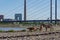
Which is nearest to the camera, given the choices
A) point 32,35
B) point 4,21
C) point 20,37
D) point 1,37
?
point 1,37

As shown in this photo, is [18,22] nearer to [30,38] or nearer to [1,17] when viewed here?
[1,17]

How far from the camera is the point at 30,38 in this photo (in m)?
10.8

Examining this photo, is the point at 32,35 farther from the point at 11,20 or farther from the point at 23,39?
the point at 11,20

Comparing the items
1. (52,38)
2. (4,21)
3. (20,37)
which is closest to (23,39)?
(20,37)

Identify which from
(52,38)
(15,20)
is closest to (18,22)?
(15,20)

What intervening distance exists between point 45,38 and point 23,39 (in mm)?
1396

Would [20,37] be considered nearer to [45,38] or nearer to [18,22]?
[45,38]

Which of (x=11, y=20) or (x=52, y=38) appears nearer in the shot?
(x=52, y=38)

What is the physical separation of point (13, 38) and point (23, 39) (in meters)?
0.49

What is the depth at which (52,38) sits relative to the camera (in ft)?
37.7

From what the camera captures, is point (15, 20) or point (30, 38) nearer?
point (30, 38)

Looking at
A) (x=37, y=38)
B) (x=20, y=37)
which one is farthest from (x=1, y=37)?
(x=37, y=38)

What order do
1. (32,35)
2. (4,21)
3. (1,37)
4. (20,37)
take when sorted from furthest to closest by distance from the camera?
(4,21)
(32,35)
(20,37)
(1,37)

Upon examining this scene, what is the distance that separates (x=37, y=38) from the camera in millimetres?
11000
